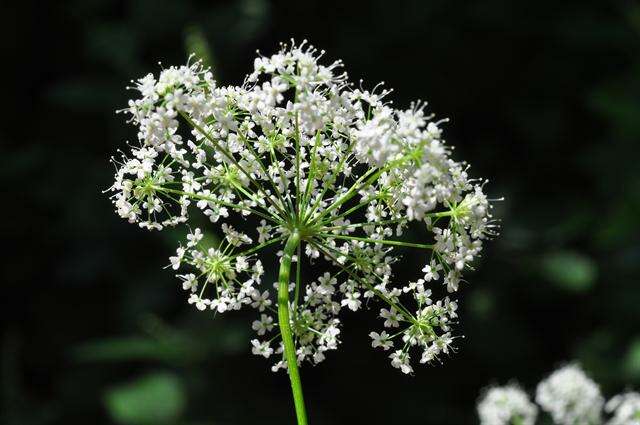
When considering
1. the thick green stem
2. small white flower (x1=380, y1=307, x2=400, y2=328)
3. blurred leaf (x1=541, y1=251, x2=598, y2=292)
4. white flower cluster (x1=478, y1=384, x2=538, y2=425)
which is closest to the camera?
the thick green stem

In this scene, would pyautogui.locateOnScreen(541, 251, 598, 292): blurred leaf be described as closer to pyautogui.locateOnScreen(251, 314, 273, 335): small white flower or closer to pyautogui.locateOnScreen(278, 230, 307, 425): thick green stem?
pyautogui.locateOnScreen(251, 314, 273, 335): small white flower

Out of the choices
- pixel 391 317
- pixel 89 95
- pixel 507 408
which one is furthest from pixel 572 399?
pixel 89 95

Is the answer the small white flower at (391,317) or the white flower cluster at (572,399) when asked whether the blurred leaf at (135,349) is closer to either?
the white flower cluster at (572,399)

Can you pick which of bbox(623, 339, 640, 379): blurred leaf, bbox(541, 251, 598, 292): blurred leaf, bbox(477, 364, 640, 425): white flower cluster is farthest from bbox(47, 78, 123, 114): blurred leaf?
bbox(477, 364, 640, 425): white flower cluster

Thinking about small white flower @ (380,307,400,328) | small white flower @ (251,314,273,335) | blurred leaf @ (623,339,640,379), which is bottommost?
small white flower @ (380,307,400,328)

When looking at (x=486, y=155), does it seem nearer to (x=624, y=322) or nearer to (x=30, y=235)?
(x=624, y=322)

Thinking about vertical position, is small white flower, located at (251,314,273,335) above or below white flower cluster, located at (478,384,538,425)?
below
